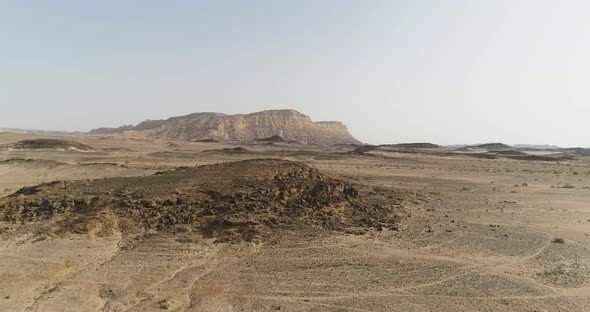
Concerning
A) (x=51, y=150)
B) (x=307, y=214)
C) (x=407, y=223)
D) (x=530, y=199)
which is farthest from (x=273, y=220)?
(x=51, y=150)

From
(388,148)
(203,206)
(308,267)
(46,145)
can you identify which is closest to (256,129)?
(388,148)

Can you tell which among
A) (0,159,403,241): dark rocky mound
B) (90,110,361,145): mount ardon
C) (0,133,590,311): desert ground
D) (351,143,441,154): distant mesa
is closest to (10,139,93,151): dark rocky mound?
(0,159,403,241): dark rocky mound

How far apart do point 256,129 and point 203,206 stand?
145 m

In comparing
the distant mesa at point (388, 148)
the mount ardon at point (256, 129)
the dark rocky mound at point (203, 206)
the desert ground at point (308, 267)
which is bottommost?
the desert ground at point (308, 267)

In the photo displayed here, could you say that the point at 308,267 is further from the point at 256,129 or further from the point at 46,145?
the point at 256,129

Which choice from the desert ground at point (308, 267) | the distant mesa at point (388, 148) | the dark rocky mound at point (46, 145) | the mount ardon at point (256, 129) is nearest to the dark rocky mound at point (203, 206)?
the desert ground at point (308, 267)

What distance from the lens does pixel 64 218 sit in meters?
14.7

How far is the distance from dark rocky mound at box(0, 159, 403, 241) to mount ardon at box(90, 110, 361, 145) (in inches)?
4892

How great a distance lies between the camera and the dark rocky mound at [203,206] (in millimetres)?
14414

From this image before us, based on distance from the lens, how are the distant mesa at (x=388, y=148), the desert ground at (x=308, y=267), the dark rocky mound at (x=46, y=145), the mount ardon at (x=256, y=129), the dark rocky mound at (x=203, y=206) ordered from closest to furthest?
1. the desert ground at (x=308, y=267)
2. the dark rocky mound at (x=203, y=206)
3. the dark rocky mound at (x=46, y=145)
4. the distant mesa at (x=388, y=148)
5. the mount ardon at (x=256, y=129)

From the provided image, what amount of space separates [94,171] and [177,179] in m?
16.7

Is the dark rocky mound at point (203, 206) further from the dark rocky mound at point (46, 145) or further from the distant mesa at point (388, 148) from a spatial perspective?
the distant mesa at point (388, 148)

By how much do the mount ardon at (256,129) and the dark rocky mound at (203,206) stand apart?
124 m

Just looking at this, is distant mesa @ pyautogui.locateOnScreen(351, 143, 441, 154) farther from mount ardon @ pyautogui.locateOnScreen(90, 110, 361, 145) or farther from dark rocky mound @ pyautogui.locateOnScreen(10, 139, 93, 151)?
mount ardon @ pyautogui.locateOnScreen(90, 110, 361, 145)
